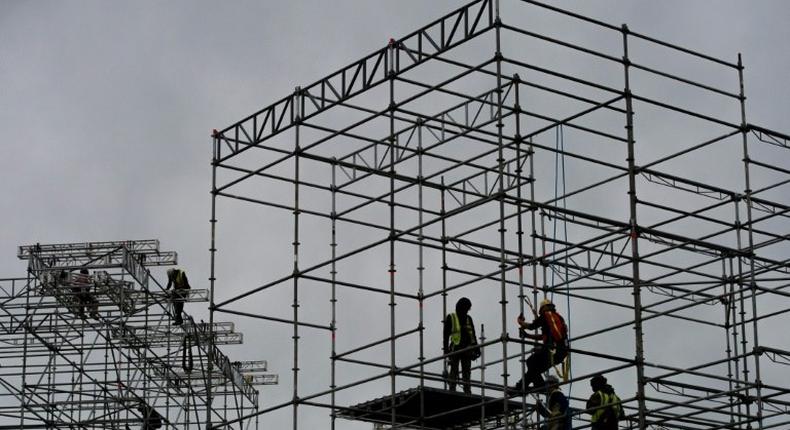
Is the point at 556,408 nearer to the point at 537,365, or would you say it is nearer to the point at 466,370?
the point at 537,365

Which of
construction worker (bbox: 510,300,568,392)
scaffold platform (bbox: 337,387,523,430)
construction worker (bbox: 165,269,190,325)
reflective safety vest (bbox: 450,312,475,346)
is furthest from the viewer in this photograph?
construction worker (bbox: 165,269,190,325)

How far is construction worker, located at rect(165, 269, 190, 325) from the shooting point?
5431cm

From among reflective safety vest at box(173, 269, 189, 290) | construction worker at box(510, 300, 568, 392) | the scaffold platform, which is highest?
reflective safety vest at box(173, 269, 189, 290)

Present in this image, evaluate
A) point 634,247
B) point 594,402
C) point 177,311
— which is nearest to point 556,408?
point 594,402

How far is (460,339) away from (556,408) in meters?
3.16

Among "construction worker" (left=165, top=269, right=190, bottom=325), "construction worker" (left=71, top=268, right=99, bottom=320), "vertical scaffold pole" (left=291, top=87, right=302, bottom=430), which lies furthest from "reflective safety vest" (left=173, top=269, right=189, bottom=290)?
"vertical scaffold pole" (left=291, top=87, right=302, bottom=430)

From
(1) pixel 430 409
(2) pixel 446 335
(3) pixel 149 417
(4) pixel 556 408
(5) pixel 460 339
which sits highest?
(3) pixel 149 417

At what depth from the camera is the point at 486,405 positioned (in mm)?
37719

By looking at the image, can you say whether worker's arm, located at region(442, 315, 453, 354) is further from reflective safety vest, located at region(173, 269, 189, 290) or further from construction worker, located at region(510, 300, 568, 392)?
reflective safety vest, located at region(173, 269, 189, 290)

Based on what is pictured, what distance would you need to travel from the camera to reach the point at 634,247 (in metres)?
34.8

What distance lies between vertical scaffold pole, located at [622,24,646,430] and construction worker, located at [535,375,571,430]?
1.62 meters

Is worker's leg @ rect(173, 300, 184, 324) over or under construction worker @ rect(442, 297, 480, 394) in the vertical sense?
over

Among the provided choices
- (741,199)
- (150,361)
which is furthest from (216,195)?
(150,361)

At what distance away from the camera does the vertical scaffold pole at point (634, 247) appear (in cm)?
3372
